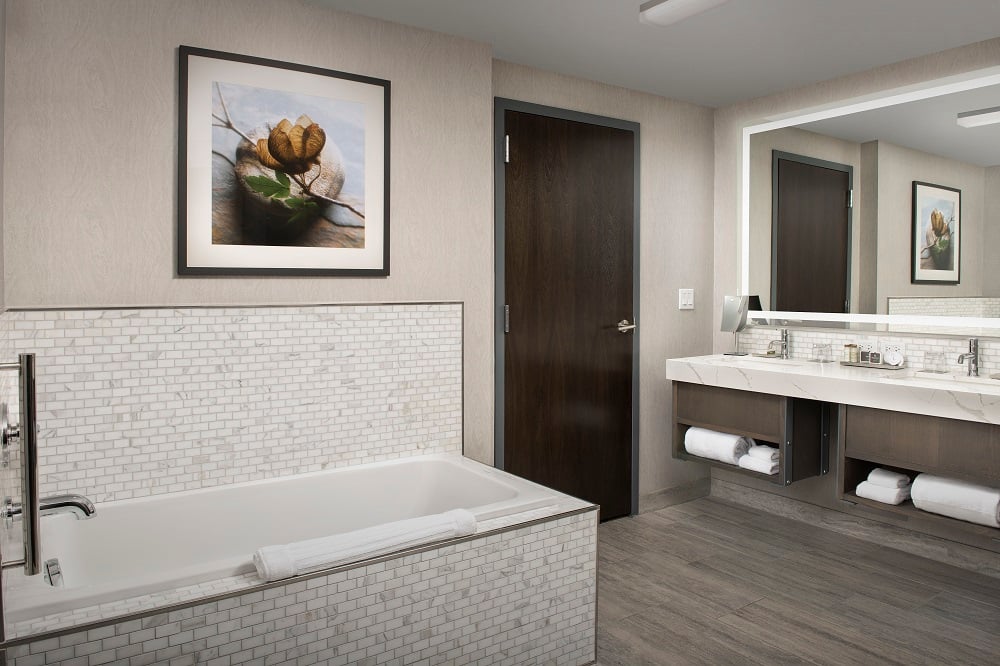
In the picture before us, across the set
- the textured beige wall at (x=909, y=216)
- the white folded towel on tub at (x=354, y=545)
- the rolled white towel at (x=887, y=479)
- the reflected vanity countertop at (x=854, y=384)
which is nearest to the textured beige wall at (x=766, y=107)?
the textured beige wall at (x=909, y=216)

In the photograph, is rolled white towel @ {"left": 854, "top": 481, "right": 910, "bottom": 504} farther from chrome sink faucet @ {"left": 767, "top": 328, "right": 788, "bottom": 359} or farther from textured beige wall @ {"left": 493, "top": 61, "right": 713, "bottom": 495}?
textured beige wall @ {"left": 493, "top": 61, "right": 713, "bottom": 495}

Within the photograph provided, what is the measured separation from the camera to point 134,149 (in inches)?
94.0

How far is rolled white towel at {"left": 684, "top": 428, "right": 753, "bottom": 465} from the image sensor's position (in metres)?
3.55

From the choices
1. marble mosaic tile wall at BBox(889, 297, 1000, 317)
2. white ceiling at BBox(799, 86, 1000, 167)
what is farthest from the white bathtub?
white ceiling at BBox(799, 86, 1000, 167)

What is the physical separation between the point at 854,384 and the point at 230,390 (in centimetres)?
249

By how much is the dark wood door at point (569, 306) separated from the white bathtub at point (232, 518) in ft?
2.28

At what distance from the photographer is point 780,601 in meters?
2.81

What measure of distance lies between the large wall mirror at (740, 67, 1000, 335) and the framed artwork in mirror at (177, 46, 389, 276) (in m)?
2.21

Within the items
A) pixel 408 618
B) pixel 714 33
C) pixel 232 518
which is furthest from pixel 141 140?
pixel 714 33

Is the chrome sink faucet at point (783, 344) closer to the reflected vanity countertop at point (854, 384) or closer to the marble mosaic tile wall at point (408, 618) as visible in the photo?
the reflected vanity countertop at point (854, 384)

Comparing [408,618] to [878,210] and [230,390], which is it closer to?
[230,390]

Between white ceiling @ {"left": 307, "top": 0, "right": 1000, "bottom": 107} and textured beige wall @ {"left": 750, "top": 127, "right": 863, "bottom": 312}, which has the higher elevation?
white ceiling @ {"left": 307, "top": 0, "right": 1000, "bottom": 107}

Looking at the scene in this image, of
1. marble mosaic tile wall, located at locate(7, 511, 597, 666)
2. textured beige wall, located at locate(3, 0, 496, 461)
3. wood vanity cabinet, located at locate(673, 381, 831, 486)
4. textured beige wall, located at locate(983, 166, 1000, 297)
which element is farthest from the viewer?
wood vanity cabinet, located at locate(673, 381, 831, 486)

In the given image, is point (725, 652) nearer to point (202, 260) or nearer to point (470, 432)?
point (470, 432)
